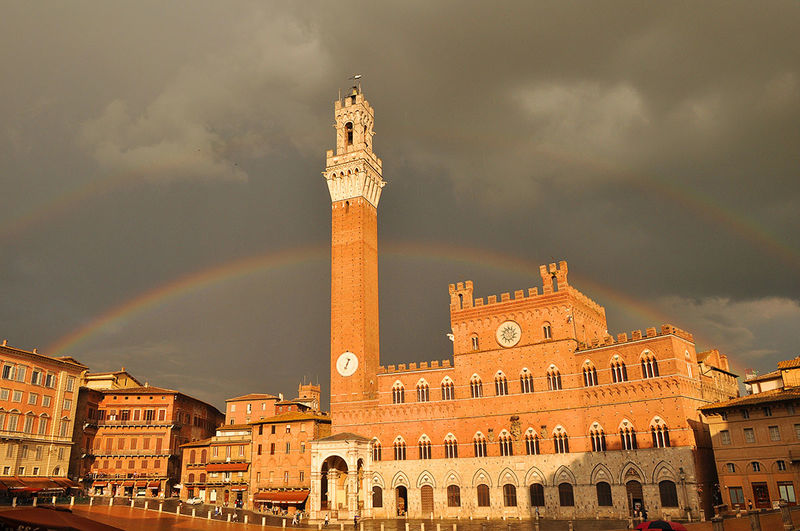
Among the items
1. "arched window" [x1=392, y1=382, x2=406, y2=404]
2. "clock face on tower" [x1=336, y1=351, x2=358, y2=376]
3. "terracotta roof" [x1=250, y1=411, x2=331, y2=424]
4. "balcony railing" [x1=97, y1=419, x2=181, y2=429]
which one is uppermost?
"clock face on tower" [x1=336, y1=351, x2=358, y2=376]

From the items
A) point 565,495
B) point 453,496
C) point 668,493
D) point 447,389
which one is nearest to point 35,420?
point 447,389

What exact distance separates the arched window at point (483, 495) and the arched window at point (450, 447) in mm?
3885

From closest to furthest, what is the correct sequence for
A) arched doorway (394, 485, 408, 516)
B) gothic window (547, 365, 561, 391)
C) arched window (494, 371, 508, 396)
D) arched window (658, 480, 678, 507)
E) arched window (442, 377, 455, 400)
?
arched window (658, 480, 678, 507)
gothic window (547, 365, 561, 391)
arched window (494, 371, 508, 396)
arched doorway (394, 485, 408, 516)
arched window (442, 377, 455, 400)

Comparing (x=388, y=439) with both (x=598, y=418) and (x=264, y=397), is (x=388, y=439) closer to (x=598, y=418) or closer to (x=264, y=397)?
(x=598, y=418)

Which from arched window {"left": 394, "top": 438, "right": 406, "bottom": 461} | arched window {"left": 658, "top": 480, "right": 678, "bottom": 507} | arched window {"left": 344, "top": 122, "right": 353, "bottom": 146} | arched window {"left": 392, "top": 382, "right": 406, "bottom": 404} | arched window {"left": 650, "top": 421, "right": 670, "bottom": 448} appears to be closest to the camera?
arched window {"left": 658, "top": 480, "right": 678, "bottom": 507}

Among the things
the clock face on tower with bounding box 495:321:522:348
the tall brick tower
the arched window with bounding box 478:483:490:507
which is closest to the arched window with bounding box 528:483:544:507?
the arched window with bounding box 478:483:490:507

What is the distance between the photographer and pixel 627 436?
168ft

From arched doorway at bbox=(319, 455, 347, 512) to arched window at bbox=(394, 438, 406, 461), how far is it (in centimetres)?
582

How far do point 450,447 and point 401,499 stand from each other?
7437 mm

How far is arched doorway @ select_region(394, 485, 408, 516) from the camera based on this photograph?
6028 cm

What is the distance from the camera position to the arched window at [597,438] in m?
52.5

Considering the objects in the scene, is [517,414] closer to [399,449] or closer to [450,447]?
[450,447]

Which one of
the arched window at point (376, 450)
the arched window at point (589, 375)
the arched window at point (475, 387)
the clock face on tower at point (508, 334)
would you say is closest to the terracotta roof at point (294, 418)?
the arched window at point (376, 450)

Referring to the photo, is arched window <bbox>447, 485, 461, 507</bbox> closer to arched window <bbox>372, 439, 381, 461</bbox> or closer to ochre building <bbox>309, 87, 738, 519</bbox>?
ochre building <bbox>309, 87, 738, 519</bbox>
